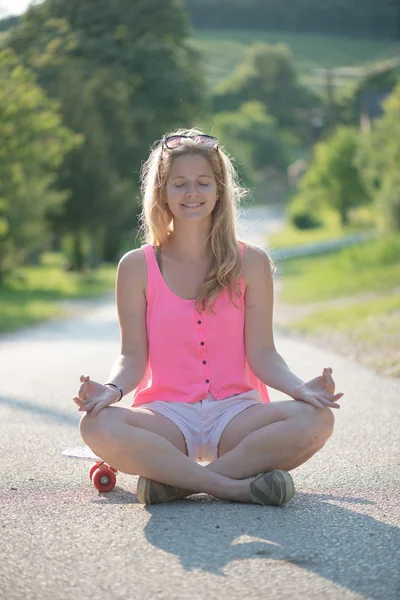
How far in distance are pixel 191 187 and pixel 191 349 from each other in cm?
75

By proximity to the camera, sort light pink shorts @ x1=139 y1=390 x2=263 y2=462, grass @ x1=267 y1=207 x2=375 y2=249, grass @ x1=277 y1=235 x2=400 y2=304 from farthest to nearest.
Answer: grass @ x1=267 y1=207 x2=375 y2=249 → grass @ x1=277 y1=235 x2=400 y2=304 → light pink shorts @ x1=139 y1=390 x2=263 y2=462

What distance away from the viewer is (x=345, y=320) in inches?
633

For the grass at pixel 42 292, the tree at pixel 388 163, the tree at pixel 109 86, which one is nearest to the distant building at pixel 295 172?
the tree at pixel 109 86

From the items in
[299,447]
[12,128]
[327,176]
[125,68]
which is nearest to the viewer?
[299,447]

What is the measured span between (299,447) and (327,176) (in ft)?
233

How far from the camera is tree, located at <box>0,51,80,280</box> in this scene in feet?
90.3

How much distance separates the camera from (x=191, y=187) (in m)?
5.39

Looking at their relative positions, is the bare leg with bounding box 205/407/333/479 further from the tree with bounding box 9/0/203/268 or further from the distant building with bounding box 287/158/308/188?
the distant building with bounding box 287/158/308/188

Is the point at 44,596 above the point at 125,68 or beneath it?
beneath

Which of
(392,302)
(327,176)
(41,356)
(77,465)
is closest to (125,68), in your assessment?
(327,176)

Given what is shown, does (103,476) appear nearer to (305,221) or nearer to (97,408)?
(97,408)

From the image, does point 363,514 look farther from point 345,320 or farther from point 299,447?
point 345,320

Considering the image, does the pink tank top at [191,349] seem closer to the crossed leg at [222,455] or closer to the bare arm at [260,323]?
the bare arm at [260,323]

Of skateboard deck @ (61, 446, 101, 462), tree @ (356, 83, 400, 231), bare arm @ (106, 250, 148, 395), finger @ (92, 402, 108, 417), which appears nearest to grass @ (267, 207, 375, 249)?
tree @ (356, 83, 400, 231)
